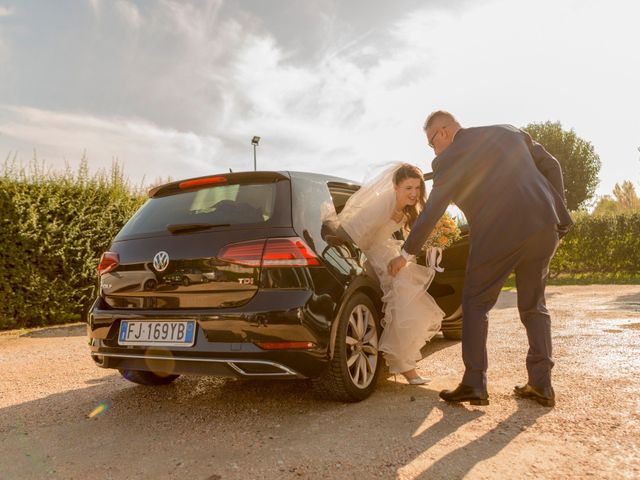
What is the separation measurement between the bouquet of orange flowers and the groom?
→ 84 cm

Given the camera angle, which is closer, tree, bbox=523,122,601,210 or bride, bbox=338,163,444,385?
bride, bbox=338,163,444,385

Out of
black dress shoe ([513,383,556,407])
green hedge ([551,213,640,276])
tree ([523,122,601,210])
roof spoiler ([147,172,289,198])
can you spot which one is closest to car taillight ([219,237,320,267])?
roof spoiler ([147,172,289,198])

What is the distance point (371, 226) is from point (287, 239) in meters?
0.96

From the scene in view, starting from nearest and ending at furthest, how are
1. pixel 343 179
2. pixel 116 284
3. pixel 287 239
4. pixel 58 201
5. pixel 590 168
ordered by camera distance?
pixel 287 239, pixel 116 284, pixel 343 179, pixel 58 201, pixel 590 168

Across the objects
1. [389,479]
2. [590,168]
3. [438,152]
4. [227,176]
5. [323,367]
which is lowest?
[389,479]

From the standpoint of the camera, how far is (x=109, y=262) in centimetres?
348

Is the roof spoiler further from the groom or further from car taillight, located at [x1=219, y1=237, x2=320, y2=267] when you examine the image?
the groom

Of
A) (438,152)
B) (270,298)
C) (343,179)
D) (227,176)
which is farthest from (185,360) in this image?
(438,152)

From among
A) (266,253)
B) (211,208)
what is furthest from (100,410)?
(266,253)

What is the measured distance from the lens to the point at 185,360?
9.78 ft

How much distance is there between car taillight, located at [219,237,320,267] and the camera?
3.01m

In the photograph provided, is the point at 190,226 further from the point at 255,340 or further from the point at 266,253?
the point at 255,340

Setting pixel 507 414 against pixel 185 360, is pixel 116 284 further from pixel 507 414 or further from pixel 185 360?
pixel 507 414

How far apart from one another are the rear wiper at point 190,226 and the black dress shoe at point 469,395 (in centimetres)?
187
